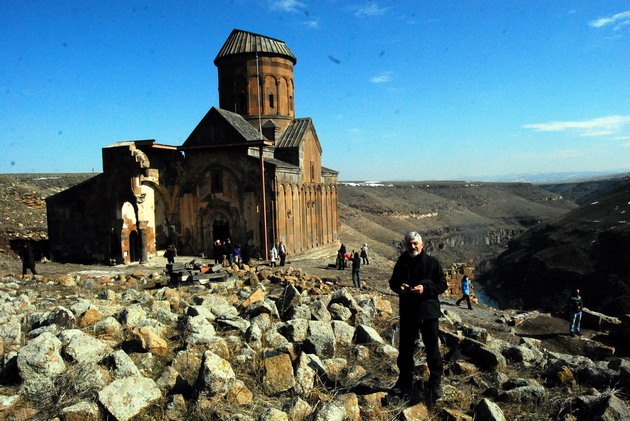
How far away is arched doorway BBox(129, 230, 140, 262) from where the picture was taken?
19156 mm

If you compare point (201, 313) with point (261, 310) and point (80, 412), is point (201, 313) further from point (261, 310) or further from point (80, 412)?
point (80, 412)

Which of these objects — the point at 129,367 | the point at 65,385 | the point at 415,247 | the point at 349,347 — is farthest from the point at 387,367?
the point at 65,385

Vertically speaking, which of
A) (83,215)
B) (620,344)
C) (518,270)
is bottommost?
(518,270)

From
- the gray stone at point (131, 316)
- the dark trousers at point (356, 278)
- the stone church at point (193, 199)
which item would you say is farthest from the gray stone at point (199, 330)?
the stone church at point (193, 199)

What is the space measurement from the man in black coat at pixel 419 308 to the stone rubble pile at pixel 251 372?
28 cm

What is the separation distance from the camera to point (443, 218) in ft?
214

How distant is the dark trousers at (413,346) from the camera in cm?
450

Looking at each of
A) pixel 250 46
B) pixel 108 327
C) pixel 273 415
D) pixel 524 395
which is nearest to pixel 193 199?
pixel 250 46

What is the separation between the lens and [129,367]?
4590 mm

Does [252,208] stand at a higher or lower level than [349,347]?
higher

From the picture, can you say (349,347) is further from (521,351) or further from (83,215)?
(83,215)

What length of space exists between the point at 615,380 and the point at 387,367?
2.47m

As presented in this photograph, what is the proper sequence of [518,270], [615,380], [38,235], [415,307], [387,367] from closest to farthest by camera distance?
[415,307]
[615,380]
[387,367]
[38,235]
[518,270]

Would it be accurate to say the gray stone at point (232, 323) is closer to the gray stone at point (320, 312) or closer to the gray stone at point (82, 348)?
the gray stone at point (320, 312)
